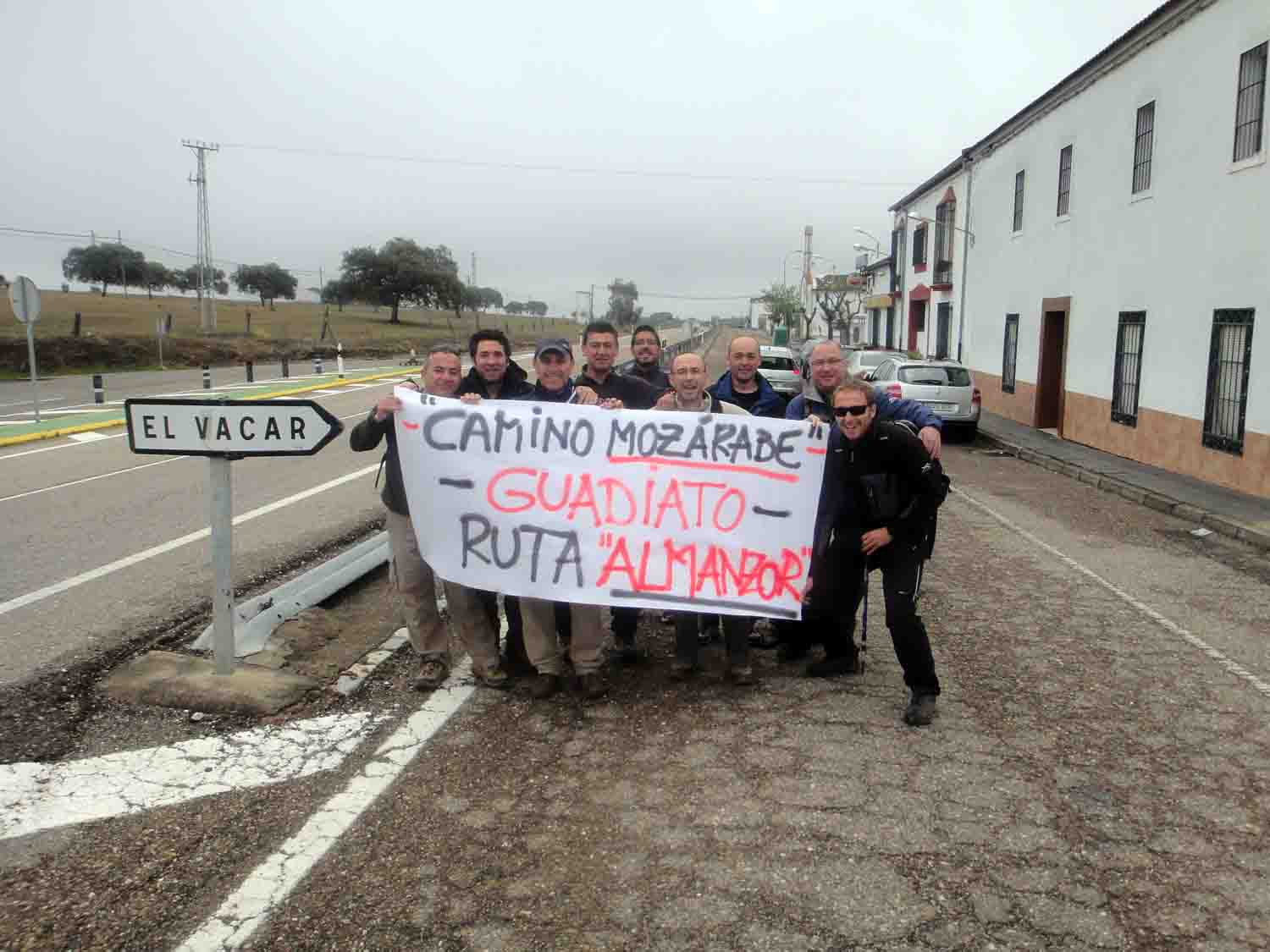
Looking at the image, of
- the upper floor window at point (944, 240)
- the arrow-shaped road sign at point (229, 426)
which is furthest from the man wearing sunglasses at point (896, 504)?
the upper floor window at point (944, 240)

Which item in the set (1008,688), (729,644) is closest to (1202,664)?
(1008,688)

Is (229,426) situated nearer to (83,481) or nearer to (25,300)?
(83,481)

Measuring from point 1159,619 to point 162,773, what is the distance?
6.07 metres

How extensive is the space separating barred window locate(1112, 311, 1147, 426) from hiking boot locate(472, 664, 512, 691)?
13036mm

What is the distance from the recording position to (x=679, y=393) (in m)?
5.06

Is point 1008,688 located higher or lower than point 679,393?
lower

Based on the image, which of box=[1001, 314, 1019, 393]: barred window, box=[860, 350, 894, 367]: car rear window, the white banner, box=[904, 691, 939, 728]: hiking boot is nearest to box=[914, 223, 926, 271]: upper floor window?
box=[860, 350, 894, 367]: car rear window

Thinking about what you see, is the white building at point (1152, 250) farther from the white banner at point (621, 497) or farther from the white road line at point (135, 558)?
the white road line at point (135, 558)

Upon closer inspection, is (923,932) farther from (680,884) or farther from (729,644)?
(729,644)

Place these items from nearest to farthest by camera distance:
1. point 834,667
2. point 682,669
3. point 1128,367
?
1. point 682,669
2. point 834,667
3. point 1128,367

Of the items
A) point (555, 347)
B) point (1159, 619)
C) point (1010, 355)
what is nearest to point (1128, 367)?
point (1010, 355)

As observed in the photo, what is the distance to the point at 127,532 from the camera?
350 inches

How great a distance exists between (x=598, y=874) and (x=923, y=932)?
1.07 m

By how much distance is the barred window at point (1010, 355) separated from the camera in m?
21.6
